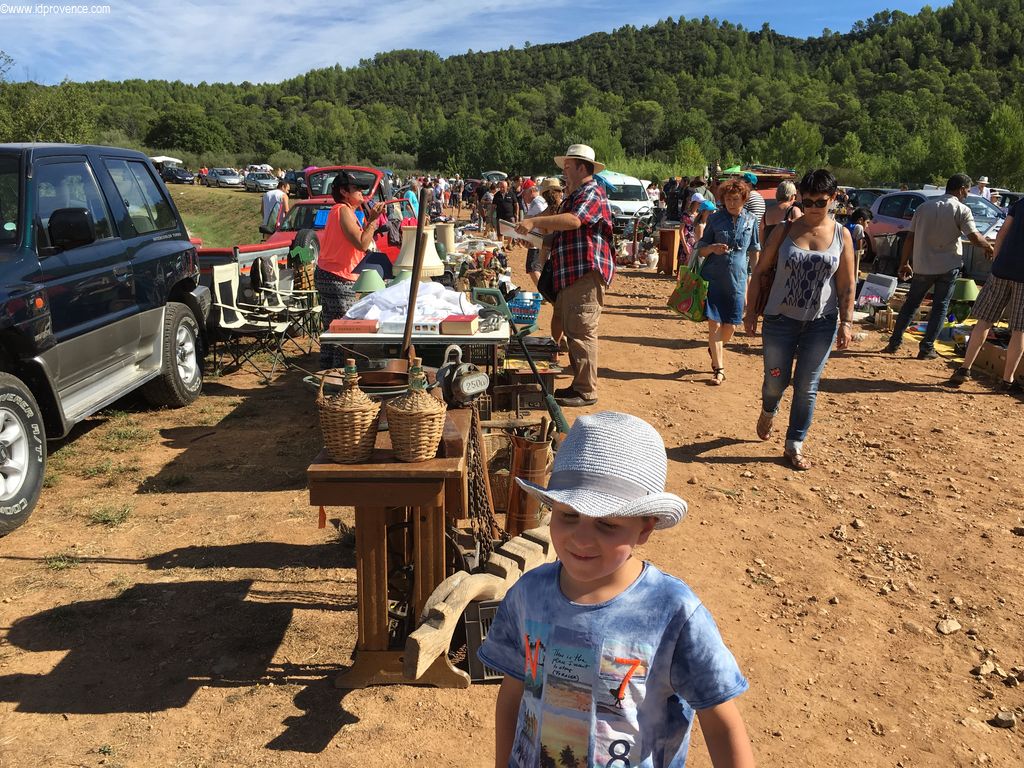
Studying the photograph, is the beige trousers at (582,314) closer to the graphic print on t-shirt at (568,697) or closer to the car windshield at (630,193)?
the graphic print on t-shirt at (568,697)

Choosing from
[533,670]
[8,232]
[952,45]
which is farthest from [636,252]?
[952,45]

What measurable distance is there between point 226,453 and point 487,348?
2.11 meters

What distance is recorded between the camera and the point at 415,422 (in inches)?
105

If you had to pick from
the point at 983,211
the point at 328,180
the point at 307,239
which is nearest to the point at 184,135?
the point at 328,180

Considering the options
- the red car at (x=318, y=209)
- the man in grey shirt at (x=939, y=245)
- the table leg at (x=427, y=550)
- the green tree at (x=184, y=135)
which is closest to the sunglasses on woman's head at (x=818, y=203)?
the table leg at (x=427, y=550)

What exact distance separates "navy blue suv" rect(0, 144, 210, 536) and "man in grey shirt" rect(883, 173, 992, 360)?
7214 mm

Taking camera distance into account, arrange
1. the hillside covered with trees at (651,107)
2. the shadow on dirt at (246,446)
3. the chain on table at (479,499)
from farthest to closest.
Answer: the hillside covered with trees at (651,107) → the shadow on dirt at (246,446) → the chain on table at (479,499)

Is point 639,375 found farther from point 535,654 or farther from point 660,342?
point 535,654

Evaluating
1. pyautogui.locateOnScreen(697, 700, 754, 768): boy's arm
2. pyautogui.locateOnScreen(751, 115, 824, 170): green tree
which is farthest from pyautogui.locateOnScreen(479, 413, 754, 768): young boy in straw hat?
pyautogui.locateOnScreen(751, 115, 824, 170): green tree

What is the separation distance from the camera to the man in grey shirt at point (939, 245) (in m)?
7.64

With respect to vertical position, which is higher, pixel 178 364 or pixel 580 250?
pixel 580 250

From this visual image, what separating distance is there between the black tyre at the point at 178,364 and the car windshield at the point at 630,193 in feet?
60.5

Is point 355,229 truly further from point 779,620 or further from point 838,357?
point 838,357

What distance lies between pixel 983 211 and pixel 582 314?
1152 centimetres
